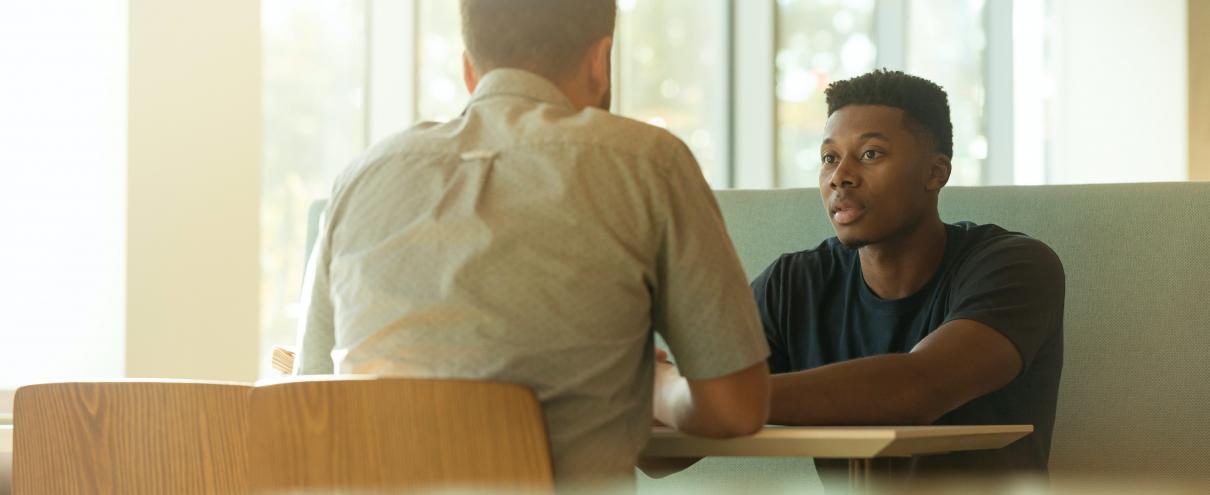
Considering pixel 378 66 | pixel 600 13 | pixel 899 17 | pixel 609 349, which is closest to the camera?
pixel 609 349

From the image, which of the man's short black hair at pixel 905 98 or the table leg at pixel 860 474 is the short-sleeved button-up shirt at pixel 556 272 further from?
the man's short black hair at pixel 905 98

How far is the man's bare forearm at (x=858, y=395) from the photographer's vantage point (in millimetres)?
1621

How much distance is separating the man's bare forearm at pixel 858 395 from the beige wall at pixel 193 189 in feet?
6.23

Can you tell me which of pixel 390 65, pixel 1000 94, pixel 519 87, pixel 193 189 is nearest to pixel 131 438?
pixel 519 87

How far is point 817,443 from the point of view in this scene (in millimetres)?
1192

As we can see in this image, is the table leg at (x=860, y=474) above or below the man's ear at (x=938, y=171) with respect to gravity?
below

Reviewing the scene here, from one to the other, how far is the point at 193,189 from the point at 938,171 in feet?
5.79

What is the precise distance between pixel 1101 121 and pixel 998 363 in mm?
3081

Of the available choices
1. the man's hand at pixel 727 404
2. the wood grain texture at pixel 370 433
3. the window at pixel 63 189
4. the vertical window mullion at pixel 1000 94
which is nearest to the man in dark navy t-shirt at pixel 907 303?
the man's hand at pixel 727 404

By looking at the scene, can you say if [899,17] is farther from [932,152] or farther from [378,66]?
[932,152]

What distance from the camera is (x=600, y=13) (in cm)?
129

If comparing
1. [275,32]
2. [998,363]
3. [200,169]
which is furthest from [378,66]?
[998,363]

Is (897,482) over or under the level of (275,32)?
under

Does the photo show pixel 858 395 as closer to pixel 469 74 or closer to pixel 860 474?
pixel 860 474
